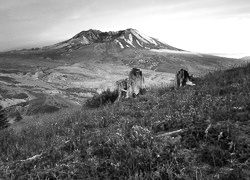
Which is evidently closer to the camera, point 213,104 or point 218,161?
point 218,161

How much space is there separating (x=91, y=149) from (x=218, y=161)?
2.58 m

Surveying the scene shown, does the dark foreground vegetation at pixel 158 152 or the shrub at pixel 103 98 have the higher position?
the dark foreground vegetation at pixel 158 152

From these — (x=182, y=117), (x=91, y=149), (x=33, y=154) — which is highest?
(x=182, y=117)

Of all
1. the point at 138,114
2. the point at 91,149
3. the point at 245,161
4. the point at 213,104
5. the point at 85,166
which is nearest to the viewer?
the point at 245,161

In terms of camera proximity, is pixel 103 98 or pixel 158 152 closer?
pixel 158 152

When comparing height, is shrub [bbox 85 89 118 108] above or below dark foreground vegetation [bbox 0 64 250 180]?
below

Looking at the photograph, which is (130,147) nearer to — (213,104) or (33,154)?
(33,154)

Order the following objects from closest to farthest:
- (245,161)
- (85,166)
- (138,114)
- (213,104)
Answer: (245,161) < (85,166) < (213,104) < (138,114)

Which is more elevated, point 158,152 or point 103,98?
point 158,152

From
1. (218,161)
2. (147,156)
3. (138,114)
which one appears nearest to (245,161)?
(218,161)

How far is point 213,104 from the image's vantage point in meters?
7.02

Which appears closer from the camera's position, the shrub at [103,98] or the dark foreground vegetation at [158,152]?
the dark foreground vegetation at [158,152]

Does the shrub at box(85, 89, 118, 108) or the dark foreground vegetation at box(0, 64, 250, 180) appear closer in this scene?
the dark foreground vegetation at box(0, 64, 250, 180)

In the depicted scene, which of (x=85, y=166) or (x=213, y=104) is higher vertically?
(x=213, y=104)
